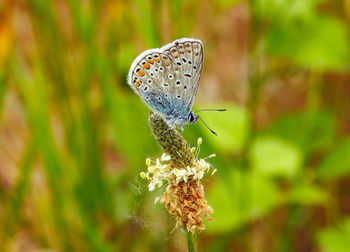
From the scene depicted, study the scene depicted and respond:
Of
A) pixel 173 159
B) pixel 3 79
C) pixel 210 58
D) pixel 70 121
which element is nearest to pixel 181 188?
pixel 173 159

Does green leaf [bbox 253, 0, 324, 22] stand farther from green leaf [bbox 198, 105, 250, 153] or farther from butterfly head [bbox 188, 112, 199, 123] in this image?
butterfly head [bbox 188, 112, 199, 123]

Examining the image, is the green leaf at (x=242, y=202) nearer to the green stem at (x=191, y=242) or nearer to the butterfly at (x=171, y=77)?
the butterfly at (x=171, y=77)

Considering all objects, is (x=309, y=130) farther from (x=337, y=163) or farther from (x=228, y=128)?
(x=228, y=128)

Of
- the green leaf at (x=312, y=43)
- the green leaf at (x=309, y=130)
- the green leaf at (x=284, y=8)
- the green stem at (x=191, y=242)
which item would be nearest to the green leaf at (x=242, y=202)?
the green leaf at (x=309, y=130)

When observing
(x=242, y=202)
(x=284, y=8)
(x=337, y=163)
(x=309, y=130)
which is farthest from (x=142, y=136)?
(x=309, y=130)

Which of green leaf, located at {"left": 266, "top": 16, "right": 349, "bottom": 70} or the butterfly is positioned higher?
green leaf, located at {"left": 266, "top": 16, "right": 349, "bottom": 70}

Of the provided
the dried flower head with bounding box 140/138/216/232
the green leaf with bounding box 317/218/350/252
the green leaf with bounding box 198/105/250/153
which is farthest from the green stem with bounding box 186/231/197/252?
the green leaf with bounding box 317/218/350/252
